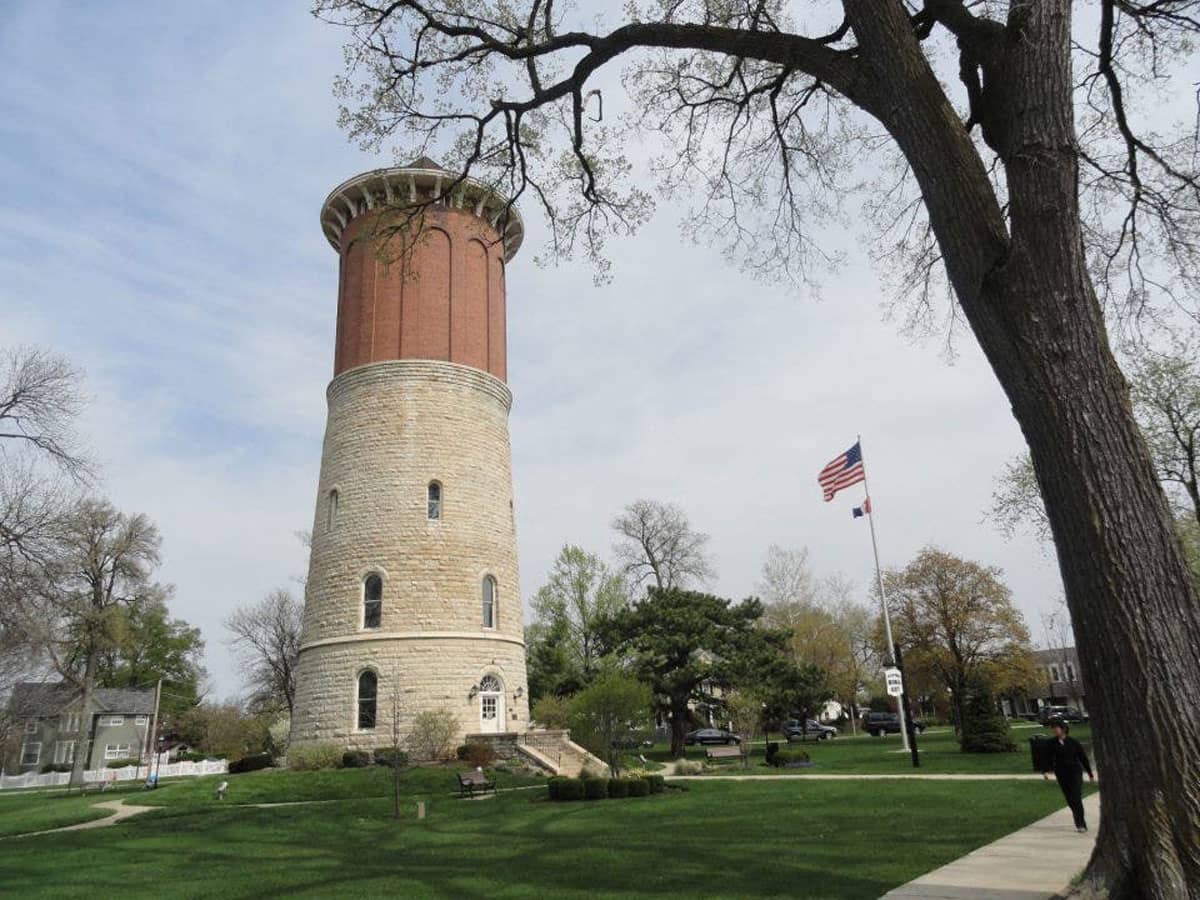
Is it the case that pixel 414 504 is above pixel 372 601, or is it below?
above

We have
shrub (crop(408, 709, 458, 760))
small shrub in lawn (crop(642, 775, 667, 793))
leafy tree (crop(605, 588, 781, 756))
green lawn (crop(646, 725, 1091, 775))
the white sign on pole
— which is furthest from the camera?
leafy tree (crop(605, 588, 781, 756))

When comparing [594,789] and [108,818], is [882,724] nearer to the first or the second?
[594,789]

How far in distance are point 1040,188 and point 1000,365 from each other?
1279mm

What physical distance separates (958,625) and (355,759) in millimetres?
26225

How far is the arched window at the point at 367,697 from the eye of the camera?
86.4ft

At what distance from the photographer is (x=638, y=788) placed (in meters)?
18.4

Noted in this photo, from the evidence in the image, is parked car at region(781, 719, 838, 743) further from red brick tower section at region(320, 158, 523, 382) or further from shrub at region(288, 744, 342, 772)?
red brick tower section at region(320, 158, 523, 382)

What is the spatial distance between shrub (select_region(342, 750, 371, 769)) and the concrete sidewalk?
19732mm

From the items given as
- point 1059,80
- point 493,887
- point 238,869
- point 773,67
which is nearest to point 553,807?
point 238,869

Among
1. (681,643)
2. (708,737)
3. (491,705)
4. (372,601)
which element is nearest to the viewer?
(372,601)

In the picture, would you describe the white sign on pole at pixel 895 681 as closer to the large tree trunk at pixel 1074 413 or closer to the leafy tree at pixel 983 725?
the leafy tree at pixel 983 725

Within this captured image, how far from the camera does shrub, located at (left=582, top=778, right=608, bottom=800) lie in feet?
59.5

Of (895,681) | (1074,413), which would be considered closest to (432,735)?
(895,681)

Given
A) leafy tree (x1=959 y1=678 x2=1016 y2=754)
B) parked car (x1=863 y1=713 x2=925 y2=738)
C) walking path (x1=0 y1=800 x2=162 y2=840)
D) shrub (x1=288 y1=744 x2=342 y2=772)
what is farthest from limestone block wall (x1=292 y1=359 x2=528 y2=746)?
parked car (x1=863 y1=713 x2=925 y2=738)
